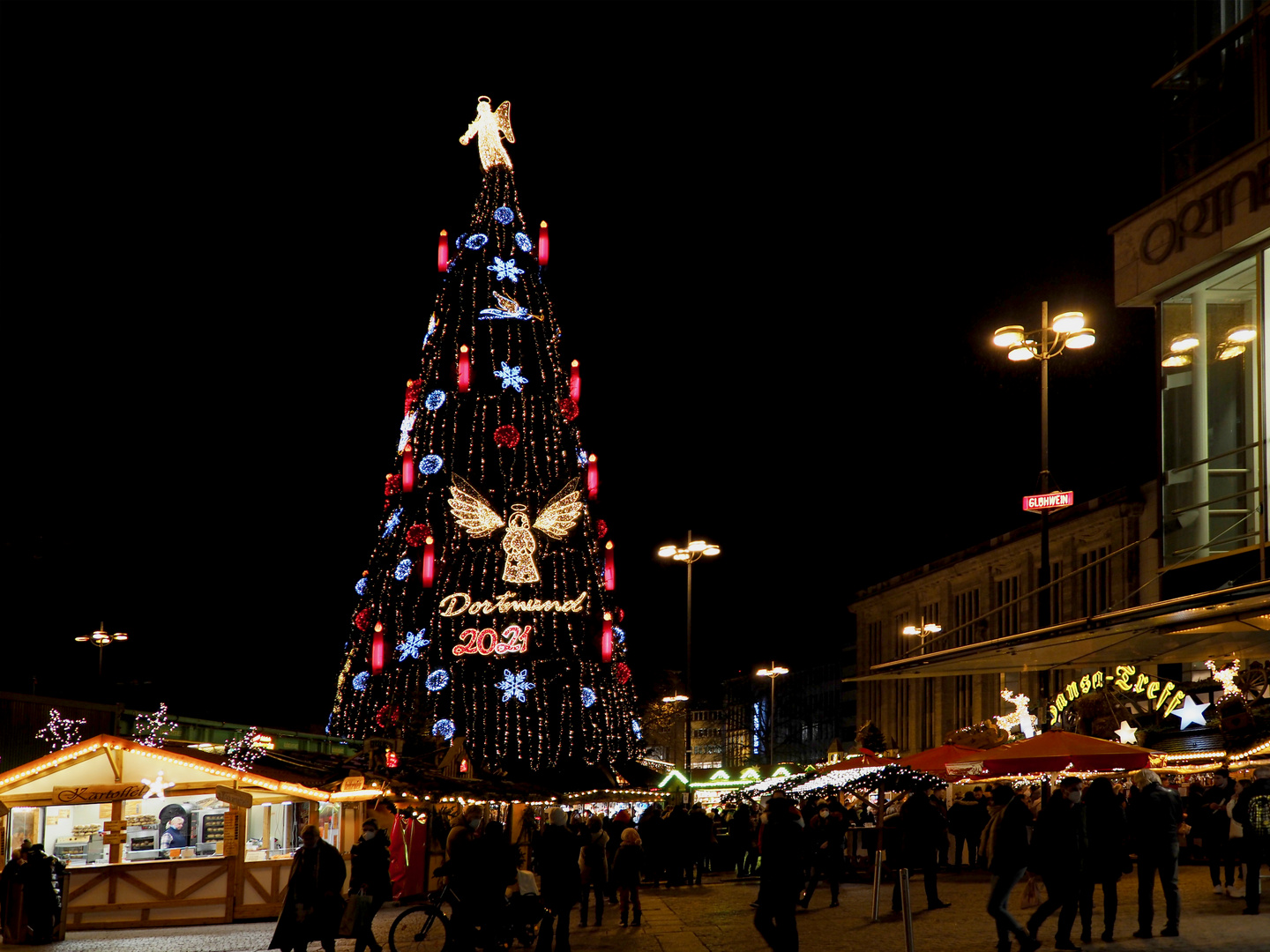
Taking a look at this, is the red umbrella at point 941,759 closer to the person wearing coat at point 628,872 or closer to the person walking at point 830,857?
the person walking at point 830,857

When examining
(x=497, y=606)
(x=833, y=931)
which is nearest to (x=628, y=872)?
(x=833, y=931)

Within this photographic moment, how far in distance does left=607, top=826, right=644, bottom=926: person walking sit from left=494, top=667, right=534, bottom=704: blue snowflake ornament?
2761cm

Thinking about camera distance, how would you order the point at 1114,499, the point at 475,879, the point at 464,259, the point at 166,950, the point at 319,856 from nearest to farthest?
1. the point at 475,879
2. the point at 319,856
3. the point at 166,950
4. the point at 464,259
5. the point at 1114,499

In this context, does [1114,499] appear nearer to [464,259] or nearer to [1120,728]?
[1120,728]

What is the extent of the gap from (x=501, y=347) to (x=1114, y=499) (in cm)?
2347

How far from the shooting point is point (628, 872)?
21391 millimetres

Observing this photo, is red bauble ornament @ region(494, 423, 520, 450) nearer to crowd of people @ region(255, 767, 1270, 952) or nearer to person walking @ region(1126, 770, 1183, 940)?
crowd of people @ region(255, 767, 1270, 952)

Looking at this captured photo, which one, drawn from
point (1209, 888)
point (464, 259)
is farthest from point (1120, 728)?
point (464, 259)

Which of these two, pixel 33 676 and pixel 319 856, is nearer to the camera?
pixel 319 856

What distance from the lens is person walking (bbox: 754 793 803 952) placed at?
12.3m

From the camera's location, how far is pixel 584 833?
23375 millimetres

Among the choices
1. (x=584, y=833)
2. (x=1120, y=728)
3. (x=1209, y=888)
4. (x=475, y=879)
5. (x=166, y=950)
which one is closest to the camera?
(x=475, y=879)

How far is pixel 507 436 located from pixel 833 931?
107ft

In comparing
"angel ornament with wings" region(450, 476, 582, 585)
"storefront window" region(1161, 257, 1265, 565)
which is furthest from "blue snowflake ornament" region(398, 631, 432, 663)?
"storefront window" region(1161, 257, 1265, 565)
